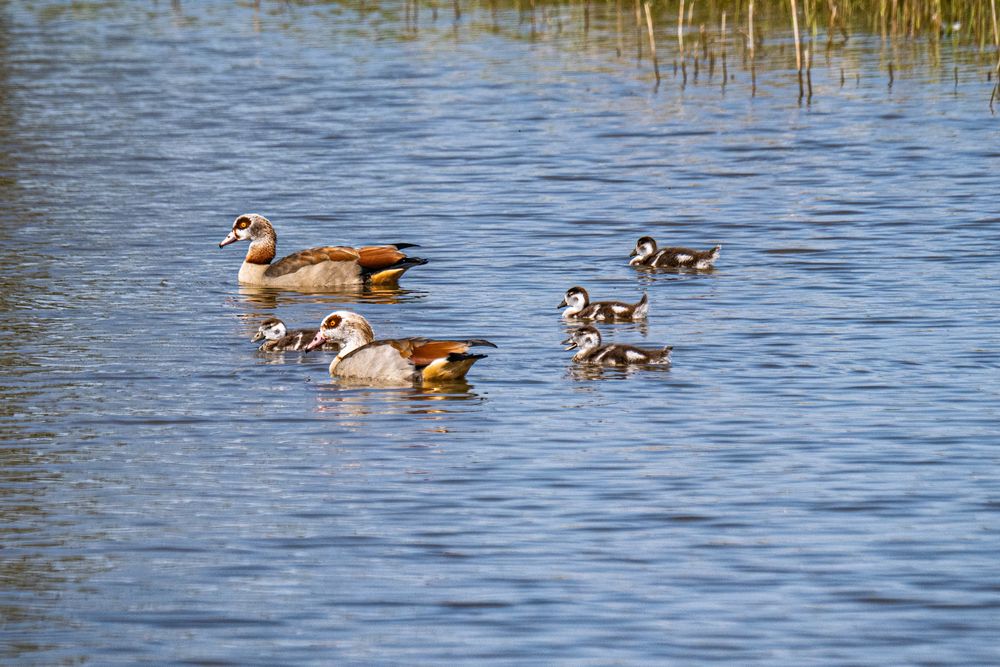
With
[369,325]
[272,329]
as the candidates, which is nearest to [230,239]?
[272,329]

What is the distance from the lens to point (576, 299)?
1677 cm

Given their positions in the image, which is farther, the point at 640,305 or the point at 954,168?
the point at 954,168

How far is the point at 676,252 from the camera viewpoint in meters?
19.2

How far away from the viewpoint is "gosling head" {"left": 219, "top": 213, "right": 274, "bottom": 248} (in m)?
20.3

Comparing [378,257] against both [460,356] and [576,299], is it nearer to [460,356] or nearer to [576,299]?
[576,299]

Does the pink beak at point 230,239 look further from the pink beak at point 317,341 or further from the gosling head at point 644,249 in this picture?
the pink beak at point 317,341

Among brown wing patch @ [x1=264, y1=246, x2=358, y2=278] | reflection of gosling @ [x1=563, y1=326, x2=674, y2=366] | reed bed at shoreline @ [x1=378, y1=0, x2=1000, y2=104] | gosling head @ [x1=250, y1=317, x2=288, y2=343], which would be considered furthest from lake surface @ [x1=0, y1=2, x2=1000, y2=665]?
reed bed at shoreline @ [x1=378, y1=0, x2=1000, y2=104]

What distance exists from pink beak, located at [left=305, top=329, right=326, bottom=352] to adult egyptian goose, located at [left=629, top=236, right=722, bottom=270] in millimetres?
4701

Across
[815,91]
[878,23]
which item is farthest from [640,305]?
[878,23]

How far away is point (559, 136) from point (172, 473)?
19.2 meters

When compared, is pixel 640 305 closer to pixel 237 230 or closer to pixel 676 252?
pixel 676 252

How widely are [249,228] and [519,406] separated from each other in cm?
755

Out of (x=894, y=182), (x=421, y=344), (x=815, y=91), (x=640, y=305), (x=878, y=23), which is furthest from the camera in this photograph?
(x=878, y=23)

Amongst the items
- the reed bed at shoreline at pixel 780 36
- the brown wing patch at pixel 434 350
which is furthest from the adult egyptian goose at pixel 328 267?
the reed bed at shoreline at pixel 780 36
